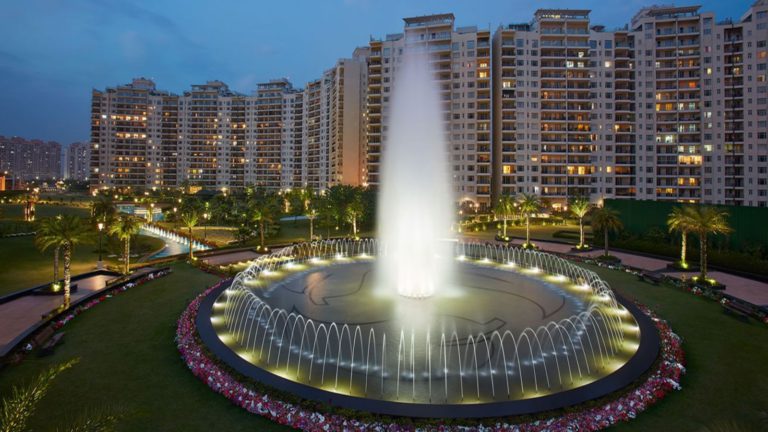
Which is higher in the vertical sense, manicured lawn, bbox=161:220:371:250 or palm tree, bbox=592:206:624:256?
palm tree, bbox=592:206:624:256

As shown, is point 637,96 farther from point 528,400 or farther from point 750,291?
point 528,400

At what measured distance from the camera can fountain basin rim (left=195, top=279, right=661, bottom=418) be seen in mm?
10875

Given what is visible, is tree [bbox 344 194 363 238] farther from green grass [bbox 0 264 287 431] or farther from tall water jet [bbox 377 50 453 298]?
green grass [bbox 0 264 287 431]

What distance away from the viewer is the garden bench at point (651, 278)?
27775mm

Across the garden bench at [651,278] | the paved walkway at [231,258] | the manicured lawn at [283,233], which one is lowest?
the garden bench at [651,278]

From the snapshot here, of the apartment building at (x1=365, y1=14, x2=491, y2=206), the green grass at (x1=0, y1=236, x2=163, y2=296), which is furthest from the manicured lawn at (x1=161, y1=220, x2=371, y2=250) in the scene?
the apartment building at (x1=365, y1=14, x2=491, y2=206)

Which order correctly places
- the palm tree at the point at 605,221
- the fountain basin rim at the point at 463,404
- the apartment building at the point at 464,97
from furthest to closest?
the apartment building at the point at 464,97, the palm tree at the point at 605,221, the fountain basin rim at the point at 463,404

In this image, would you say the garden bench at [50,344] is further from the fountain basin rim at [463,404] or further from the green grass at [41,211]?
the green grass at [41,211]

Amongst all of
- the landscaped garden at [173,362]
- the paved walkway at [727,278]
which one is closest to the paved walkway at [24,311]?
the landscaped garden at [173,362]

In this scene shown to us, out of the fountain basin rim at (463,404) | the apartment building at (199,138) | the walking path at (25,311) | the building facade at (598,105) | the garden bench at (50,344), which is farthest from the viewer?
the apartment building at (199,138)

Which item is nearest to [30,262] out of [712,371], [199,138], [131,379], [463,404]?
[131,379]

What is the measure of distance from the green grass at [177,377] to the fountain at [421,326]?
4.74ft

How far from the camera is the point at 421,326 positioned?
717 inches

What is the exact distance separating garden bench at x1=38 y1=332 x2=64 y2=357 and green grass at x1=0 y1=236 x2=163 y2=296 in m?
13.8
